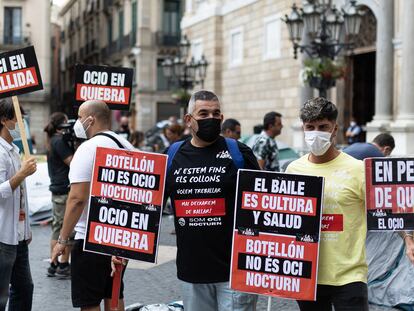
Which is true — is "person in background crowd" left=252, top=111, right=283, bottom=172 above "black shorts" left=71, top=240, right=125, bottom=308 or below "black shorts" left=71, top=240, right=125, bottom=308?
above

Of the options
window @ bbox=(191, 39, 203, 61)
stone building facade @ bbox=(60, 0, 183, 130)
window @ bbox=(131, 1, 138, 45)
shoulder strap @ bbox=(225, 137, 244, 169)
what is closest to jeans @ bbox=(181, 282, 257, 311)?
shoulder strap @ bbox=(225, 137, 244, 169)

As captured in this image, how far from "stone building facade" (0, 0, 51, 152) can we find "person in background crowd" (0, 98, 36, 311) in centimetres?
4661

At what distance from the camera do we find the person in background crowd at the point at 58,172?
8883 mm

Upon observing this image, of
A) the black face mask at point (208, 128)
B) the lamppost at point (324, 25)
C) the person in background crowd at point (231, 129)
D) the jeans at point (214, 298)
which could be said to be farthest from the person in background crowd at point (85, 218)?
the lamppost at point (324, 25)

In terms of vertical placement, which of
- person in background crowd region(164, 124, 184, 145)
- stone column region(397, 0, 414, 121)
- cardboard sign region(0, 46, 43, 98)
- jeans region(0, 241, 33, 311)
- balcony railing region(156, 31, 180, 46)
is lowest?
jeans region(0, 241, 33, 311)

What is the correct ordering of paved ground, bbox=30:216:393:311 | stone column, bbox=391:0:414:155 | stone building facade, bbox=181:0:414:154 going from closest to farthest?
paved ground, bbox=30:216:393:311, stone column, bbox=391:0:414:155, stone building facade, bbox=181:0:414:154

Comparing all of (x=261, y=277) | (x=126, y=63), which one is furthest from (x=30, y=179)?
(x=126, y=63)

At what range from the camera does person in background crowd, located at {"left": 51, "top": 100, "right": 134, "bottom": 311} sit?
5.26 m

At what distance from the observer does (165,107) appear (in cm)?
4741

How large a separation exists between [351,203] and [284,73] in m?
20.7

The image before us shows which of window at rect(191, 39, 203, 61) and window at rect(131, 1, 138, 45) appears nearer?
window at rect(191, 39, 203, 61)

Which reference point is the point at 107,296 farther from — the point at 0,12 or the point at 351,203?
the point at 0,12

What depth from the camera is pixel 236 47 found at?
96.2 ft

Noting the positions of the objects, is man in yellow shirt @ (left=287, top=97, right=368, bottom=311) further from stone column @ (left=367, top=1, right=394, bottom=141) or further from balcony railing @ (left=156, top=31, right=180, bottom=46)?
balcony railing @ (left=156, top=31, right=180, bottom=46)
